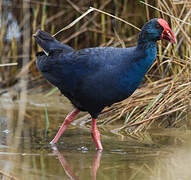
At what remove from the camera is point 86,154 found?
3682mm

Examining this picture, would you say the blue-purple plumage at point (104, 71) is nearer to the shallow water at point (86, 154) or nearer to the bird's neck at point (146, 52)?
the bird's neck at point (146, 52)

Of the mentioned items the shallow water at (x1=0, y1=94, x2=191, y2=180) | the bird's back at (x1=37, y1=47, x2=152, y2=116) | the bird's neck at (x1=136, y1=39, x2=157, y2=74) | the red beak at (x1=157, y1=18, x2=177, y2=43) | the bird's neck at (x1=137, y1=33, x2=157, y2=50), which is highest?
the red beak at (x1=157, y1=18, x2=177, y2=43)

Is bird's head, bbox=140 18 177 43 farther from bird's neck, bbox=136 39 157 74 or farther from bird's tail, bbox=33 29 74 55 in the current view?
bird's tail, bbox=33 29 74 55

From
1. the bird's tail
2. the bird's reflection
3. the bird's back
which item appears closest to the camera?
the bird's reflection

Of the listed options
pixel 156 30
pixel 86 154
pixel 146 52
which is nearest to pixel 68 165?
pixel 86 154

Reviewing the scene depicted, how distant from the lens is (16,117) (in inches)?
193

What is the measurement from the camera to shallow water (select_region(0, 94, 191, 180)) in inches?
123

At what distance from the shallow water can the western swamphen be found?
0.89 feet

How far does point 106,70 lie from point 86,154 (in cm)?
65

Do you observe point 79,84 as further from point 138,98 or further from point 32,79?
point 32,79

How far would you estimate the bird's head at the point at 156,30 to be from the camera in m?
3.70

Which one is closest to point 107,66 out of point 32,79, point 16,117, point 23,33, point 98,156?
point 98,156

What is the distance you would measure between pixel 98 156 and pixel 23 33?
131 inches

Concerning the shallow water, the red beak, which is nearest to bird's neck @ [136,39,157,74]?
the red beak
